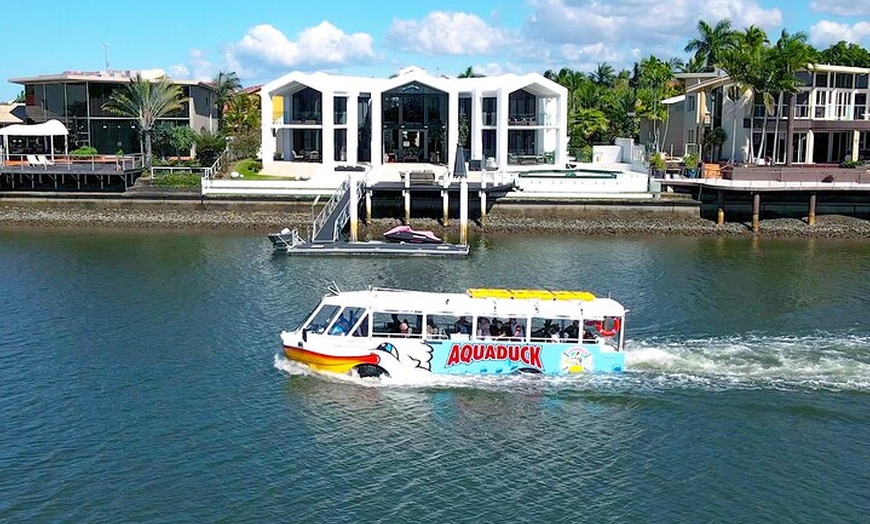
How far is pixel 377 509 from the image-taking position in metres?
21.0

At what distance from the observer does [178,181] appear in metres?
67.4

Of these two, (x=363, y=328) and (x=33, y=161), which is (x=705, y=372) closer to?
(x=363, y=328)

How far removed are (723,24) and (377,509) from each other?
97.1 m

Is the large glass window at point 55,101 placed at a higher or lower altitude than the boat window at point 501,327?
higher

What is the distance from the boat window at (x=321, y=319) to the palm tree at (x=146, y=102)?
4596 centimetres

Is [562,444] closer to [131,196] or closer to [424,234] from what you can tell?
[424,234]

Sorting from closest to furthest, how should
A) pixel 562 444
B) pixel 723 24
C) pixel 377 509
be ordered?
pixel 377 509
pixel 562 444
pixel 723 24

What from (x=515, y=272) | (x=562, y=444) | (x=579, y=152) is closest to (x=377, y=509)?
(x=562, y=444)

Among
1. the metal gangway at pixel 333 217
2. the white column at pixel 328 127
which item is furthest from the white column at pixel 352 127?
the metal gangway at pixel 333 217

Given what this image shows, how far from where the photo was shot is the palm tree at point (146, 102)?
7425cm

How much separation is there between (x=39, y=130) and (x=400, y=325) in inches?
2137

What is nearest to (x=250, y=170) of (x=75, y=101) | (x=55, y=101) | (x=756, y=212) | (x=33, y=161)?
(x=33, y=161)

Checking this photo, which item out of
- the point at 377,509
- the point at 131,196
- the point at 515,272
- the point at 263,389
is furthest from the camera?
the point at 131,196

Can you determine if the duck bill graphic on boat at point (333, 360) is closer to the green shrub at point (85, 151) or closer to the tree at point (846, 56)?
the green shrub at point (85, 151)
